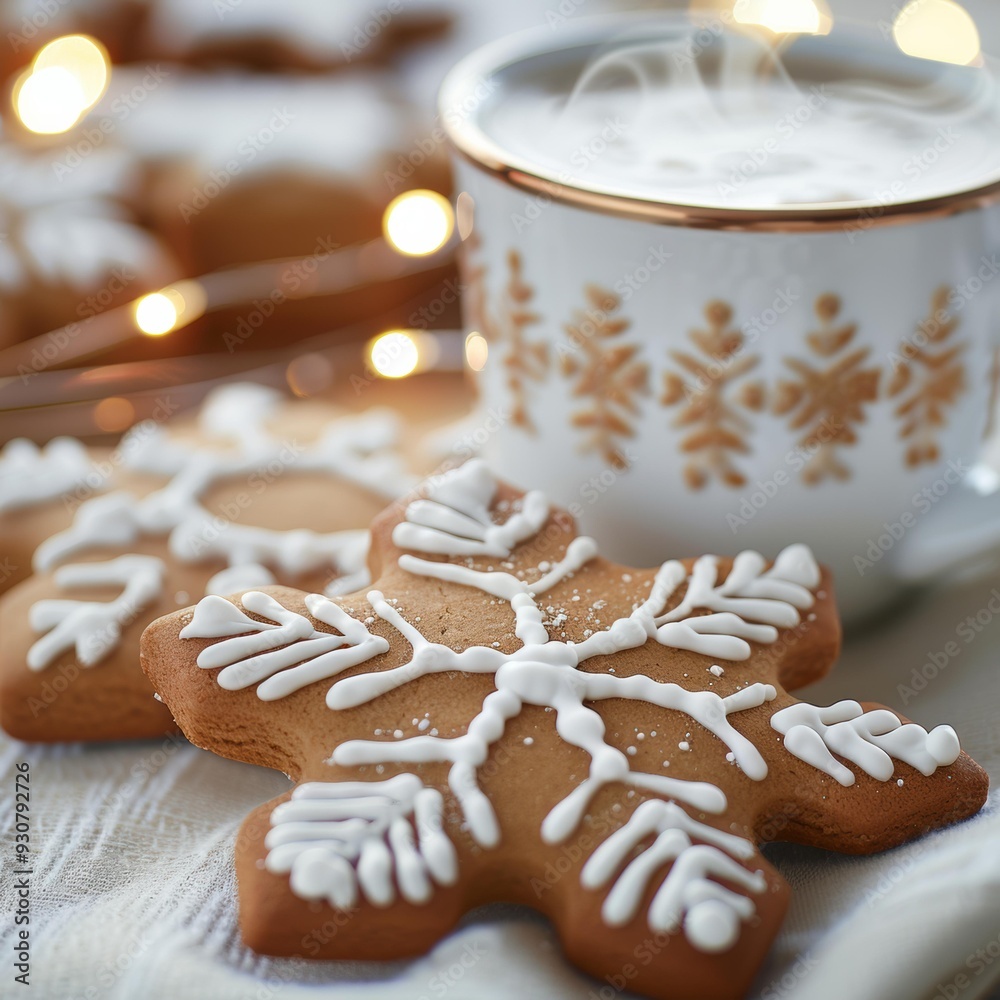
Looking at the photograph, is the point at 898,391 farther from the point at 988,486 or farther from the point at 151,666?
the point at 151,666

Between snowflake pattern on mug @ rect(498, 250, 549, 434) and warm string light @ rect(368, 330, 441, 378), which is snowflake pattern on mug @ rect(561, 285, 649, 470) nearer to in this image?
snowflake pattern on mug @ rect(498, 250, 549, 434)

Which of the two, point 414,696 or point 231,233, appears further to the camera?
point 231,233

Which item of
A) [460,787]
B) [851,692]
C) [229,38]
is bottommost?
[851,692]

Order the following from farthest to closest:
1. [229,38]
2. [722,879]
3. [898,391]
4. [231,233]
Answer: [229,38]
[231,233]
[898,391]
[722,879]

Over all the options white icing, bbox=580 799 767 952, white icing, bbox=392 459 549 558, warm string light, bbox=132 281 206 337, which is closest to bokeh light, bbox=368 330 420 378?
warm string light, bbox=132 281 206 337

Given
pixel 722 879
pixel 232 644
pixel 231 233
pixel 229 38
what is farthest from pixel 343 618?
pixel 229 38

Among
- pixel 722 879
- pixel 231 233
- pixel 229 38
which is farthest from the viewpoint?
pixel 229 38

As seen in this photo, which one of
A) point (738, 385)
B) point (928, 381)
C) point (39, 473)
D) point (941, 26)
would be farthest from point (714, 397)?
point (941, 26)
